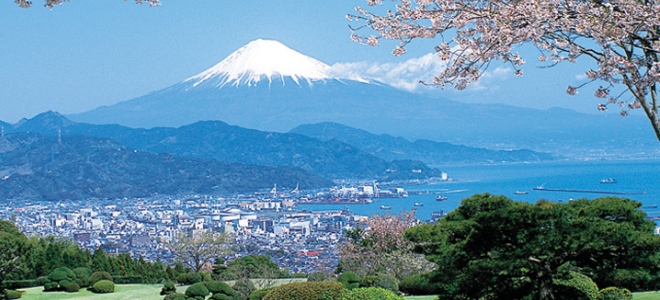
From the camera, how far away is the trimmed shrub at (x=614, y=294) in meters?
9.90

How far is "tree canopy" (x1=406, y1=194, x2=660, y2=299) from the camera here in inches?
353

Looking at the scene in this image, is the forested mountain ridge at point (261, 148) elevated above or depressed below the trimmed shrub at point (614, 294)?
above

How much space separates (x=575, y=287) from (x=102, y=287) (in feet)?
42.0

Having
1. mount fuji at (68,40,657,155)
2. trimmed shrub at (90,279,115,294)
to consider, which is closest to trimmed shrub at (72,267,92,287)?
trimmed shrub at (90,279,115,294)

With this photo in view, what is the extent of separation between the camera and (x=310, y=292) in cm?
1034

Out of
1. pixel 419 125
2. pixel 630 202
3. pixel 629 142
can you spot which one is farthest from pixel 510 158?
pixel 630 202

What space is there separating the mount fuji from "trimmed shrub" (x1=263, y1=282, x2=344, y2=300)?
11185 centimetres

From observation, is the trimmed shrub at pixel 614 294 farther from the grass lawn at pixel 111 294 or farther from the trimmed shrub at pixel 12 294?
the trimmed shrub at pixel 12 294

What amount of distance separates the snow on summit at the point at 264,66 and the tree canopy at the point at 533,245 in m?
130

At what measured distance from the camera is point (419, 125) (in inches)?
5305

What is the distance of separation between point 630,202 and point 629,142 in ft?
304

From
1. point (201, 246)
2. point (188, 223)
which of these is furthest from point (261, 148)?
point (201, 246)

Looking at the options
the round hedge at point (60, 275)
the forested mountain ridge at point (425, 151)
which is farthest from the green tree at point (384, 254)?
the forested mountain ridge at point (425, 151)

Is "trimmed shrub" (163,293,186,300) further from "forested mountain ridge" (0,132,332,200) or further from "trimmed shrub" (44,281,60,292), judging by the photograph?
"forested mountain ridge" (0,132,332,200)
